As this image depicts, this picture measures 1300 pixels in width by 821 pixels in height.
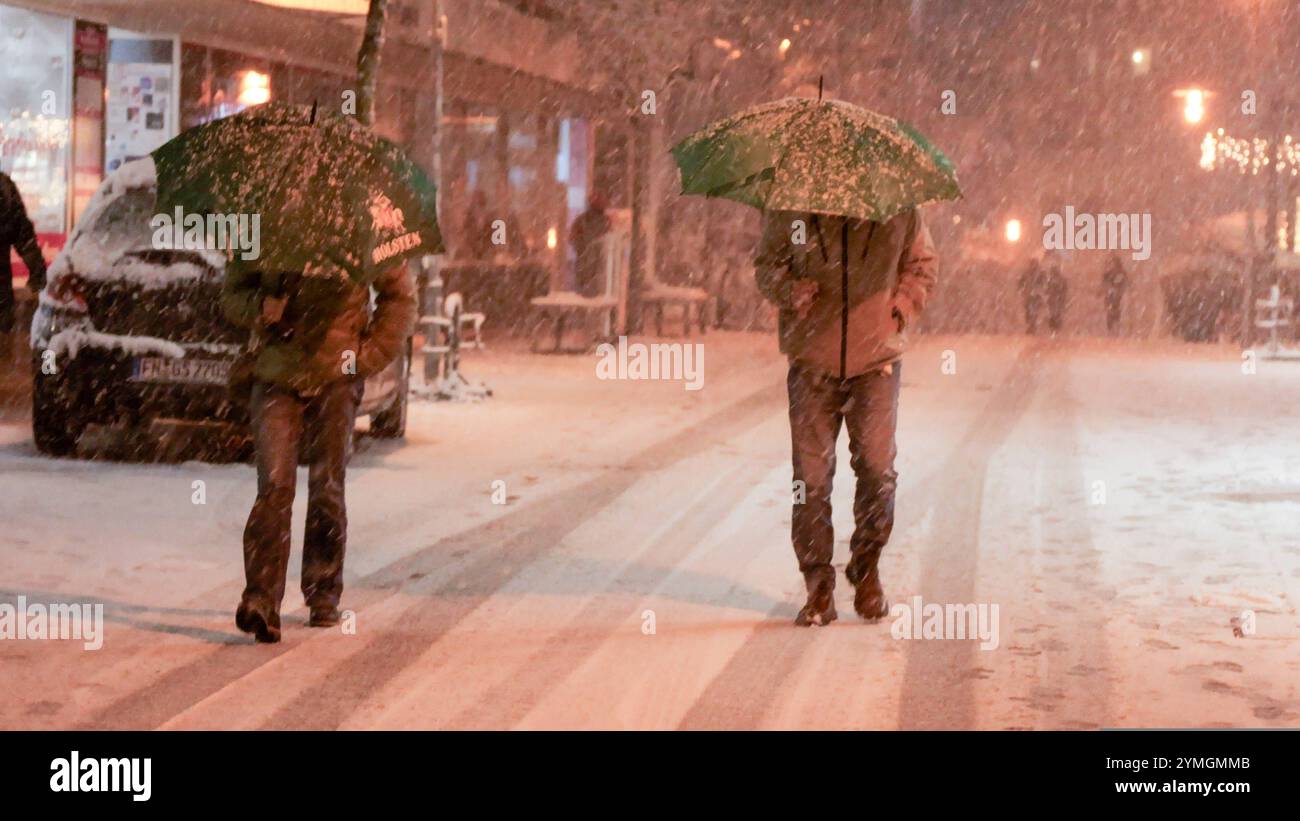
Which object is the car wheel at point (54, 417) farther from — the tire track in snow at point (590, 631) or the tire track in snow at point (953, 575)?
the tire track in snow at point (953, 575)

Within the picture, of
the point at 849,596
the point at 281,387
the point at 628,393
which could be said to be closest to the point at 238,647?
the point at 281,387

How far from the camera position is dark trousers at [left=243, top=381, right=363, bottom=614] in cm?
753

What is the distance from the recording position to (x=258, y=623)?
748 cm

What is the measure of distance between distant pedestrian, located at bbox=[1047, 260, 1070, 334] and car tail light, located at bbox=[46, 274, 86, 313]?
24.8 m

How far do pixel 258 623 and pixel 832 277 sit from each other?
2.58m

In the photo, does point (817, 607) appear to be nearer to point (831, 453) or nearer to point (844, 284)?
point (831, 453)

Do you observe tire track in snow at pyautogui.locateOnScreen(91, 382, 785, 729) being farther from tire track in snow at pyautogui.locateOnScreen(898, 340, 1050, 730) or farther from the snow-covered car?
the snow-covered car

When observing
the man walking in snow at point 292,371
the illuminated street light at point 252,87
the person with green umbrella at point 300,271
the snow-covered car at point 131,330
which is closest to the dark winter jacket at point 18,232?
the snow-covered car at point 131,330

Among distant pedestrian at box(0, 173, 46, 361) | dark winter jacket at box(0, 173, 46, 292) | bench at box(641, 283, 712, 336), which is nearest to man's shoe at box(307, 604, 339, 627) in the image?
distant pedestrian at box(0, 173, 46, 361)

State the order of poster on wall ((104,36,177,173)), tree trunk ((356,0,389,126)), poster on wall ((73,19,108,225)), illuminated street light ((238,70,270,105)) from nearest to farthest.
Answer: tree trunk ((356,0,389,126))
poster on wall ((73,19,108,225))
poster on wall ((104,36,177,173))
illuminated street light ((238,70,270,105))

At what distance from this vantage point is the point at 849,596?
877cm

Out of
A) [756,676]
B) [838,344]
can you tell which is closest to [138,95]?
[838,344]

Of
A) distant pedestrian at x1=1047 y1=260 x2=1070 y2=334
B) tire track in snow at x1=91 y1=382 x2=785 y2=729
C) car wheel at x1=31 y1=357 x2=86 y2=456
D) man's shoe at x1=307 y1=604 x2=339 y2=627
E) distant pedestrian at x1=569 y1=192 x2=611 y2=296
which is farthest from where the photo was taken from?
distant pedestrian at x1=1047 y1=260 x2=1070 y2=334

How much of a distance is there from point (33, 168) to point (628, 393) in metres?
6.00
